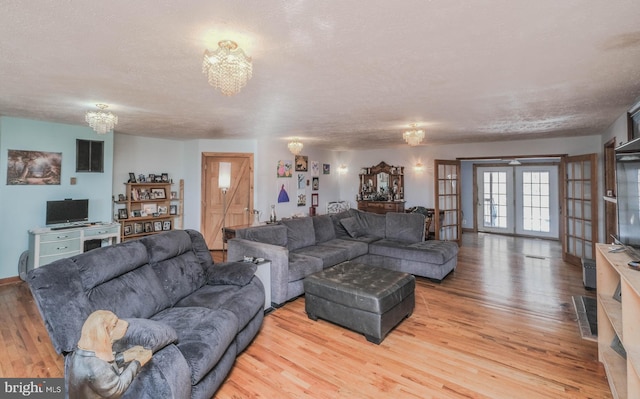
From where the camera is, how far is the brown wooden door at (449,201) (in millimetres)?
6816

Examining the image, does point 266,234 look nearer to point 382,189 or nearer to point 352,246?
point 352,246

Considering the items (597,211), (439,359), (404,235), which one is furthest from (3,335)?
(597,211)

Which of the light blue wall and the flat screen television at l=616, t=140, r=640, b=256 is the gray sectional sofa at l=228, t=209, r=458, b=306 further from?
the light blue wall

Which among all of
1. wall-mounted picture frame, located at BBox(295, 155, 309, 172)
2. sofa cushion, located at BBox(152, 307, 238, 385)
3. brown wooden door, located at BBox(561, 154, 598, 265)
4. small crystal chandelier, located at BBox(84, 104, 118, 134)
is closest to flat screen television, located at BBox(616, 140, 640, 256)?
sofa cushion, located at BBox(152, 307, 238, 385)

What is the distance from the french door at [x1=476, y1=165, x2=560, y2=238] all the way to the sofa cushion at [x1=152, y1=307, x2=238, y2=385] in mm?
8562

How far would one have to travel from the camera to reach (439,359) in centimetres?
240

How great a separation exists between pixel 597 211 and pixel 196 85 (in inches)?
247

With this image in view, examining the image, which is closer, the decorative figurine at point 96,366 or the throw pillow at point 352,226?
the decorative figurine at point 96,366

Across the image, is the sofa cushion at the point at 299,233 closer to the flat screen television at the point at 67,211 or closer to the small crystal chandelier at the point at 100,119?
the small crystal chandelier at the point at 100,119

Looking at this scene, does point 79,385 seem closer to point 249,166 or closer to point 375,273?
point 375,273

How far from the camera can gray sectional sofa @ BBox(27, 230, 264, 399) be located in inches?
63.0

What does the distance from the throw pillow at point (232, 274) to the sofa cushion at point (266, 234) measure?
907mm

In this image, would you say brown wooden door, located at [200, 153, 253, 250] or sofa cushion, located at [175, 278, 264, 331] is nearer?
sofa cushion, located at [175, 278, 264, 331]

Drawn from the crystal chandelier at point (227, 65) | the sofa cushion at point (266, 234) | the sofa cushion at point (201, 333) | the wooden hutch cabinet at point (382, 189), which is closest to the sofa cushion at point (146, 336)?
the sofa cushion at point (201, 333)
